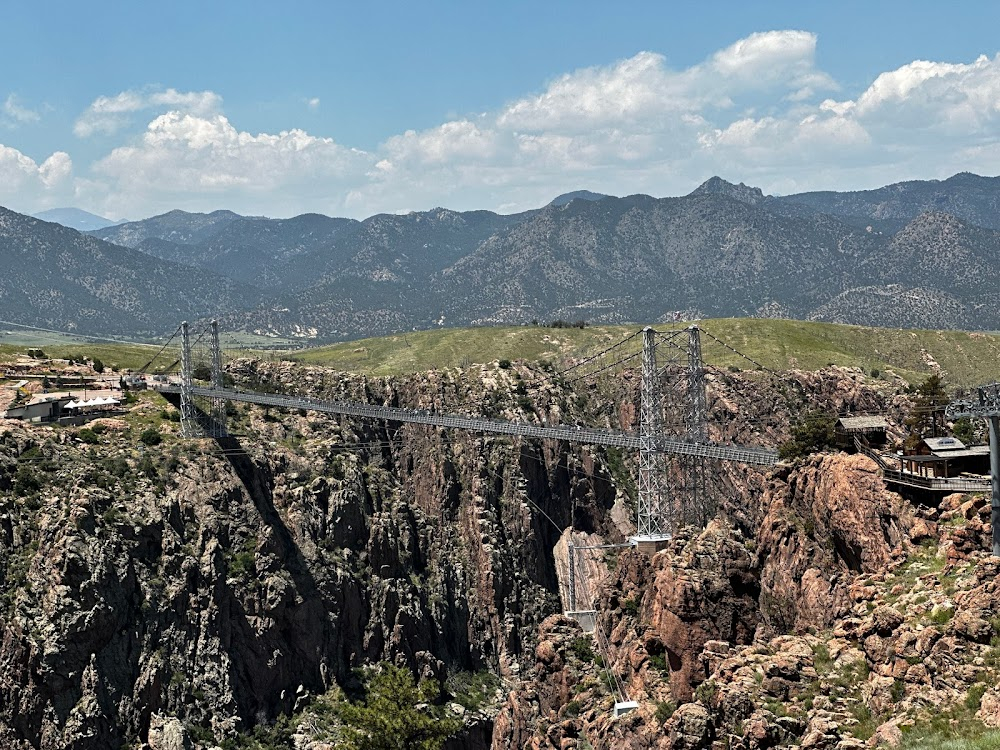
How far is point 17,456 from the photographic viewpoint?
10038cm

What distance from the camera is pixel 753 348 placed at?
162750mm

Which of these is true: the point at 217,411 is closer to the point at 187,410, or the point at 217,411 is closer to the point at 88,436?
the point at 187,410

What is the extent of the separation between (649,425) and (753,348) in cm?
7512

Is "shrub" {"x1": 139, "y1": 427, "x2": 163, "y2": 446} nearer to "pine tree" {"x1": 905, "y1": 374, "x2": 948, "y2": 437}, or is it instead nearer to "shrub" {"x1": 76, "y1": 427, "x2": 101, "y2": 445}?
"shrub" {"x1": 76, "y1": 427, "x2": 101, "y2": 445}

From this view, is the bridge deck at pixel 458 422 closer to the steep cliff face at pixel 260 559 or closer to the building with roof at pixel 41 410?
the steep cliff face at pixel 260 559

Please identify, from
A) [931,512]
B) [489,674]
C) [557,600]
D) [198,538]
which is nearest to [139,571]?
[198,538]

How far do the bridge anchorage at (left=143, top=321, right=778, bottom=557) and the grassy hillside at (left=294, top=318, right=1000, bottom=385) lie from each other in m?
17.3

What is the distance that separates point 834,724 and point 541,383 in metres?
115

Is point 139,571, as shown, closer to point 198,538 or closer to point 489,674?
point 198,538

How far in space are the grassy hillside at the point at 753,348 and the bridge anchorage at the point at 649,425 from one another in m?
17.3

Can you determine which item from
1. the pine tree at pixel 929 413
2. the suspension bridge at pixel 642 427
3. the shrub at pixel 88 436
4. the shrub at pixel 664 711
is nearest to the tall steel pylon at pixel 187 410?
the suspension bridge at pixel 642 427

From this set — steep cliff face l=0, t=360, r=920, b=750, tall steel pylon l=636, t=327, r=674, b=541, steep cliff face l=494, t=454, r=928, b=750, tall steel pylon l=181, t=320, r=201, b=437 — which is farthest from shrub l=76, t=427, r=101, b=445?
steep cliff face l=494, t=454, r=928, b=750

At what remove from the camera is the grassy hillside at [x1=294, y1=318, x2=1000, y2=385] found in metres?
160

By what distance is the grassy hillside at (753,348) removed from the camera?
159875 millimetres
